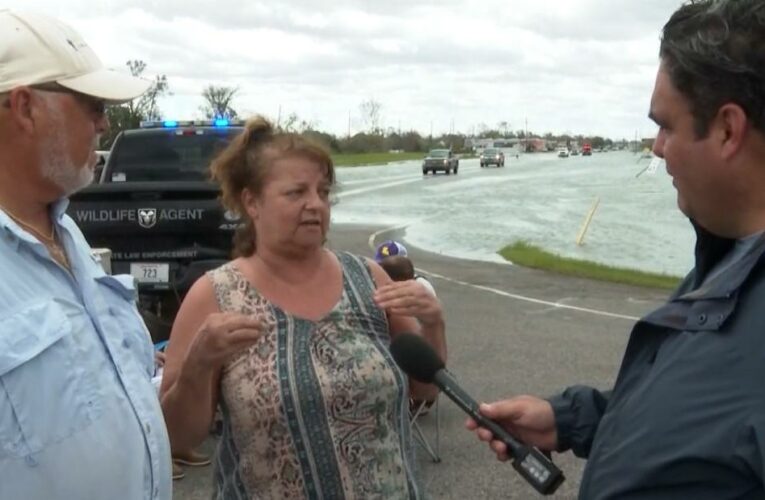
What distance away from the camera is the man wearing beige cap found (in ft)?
6.89

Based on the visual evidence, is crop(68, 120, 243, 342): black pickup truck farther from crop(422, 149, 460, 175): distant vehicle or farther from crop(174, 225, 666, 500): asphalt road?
crop(422, 149, 460, 175): distant vehicle

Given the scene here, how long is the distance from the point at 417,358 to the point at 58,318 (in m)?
0.86

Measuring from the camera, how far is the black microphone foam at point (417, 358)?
243 centimetres

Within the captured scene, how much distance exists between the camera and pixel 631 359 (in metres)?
1.92

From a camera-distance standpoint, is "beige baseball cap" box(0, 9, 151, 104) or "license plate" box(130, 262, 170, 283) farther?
"license plate" box(130, 262, 170, 283)

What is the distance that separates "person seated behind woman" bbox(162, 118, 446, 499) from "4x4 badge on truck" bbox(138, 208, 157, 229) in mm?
5352

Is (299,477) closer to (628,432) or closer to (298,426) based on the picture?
(298,426)

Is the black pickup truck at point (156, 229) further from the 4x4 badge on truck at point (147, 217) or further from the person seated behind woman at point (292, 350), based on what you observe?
the person seated behind woman at point (292, 350)

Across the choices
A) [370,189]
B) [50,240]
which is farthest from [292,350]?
[370,189]

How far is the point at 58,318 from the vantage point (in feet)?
7.18

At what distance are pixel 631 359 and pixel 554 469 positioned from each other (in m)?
0.26

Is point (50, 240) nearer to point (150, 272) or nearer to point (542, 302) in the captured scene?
point (150, 272)

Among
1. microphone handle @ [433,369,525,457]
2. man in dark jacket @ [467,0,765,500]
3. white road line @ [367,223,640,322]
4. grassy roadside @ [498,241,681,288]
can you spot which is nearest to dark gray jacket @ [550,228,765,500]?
man in dark jacket @ [467,0,765,500]

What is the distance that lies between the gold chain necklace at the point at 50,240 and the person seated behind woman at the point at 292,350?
44 centimetres
